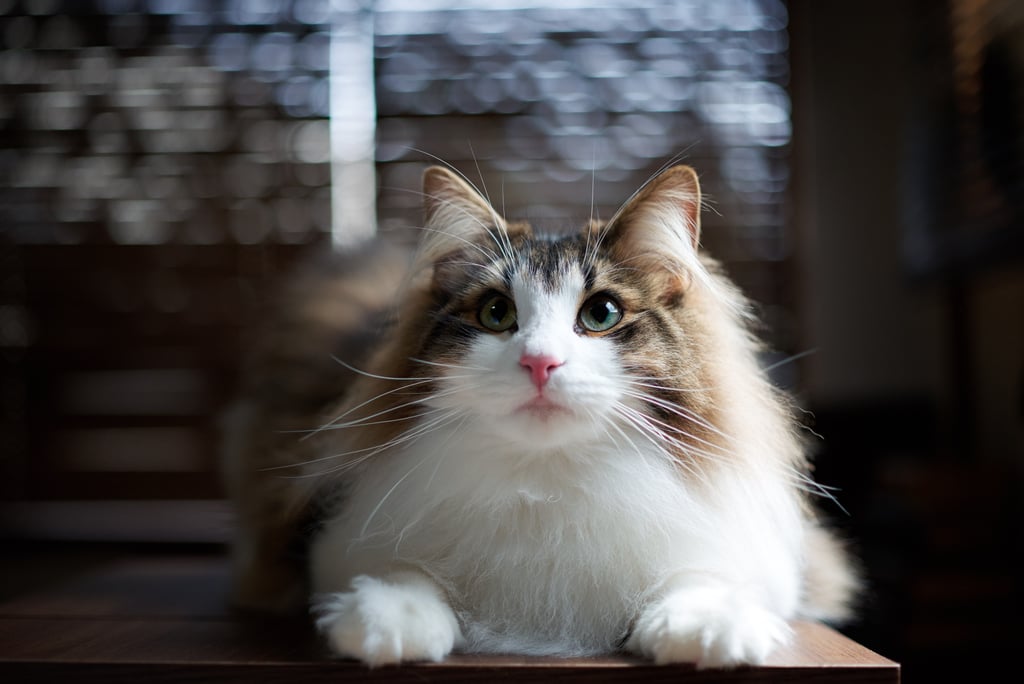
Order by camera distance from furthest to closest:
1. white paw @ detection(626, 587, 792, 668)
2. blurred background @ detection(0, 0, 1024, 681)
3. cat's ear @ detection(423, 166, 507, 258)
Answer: blurred background @ detection(0, 0, 1024, 681)
cat's ear @ detection(423, 166, 507, 258)
white paw @ detection(626, 587, 792, 668)

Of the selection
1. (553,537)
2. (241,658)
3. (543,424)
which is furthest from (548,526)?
(241,658)

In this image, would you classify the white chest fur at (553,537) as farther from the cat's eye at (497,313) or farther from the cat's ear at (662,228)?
the cat's ear at (662,228)

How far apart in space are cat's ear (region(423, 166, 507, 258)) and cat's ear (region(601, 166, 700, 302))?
154 millimetres

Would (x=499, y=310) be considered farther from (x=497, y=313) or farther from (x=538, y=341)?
(x=538, y=341)

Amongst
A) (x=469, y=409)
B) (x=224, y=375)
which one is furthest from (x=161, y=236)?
(x=469, y=409)

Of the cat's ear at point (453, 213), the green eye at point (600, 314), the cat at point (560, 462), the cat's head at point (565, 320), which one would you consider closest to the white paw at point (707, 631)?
the cat at point (560, 462)

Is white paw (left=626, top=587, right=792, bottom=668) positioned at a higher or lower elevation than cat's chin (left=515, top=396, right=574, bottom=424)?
lower

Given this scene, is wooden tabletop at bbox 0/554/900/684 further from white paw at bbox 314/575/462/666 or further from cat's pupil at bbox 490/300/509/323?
cat's pupil at bbox 490/300/509/323

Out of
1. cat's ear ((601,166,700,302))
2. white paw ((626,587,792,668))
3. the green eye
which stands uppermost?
cat's ear ((601,166,700,302))

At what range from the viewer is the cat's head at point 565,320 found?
2.75 feet

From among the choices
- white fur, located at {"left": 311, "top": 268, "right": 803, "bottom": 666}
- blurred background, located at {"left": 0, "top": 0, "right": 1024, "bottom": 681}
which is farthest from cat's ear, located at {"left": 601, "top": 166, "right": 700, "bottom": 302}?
blurred background, located at {"left": 0, "top": 0, "right": 1024, "bottom": 681}

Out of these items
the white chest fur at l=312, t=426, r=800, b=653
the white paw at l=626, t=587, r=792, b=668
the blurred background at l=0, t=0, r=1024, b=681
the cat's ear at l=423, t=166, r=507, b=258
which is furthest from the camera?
the blurred background at l=0, t=0, r=1024, b=681

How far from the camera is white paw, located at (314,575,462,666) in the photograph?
792mm

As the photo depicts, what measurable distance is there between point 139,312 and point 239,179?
1.54 ft
